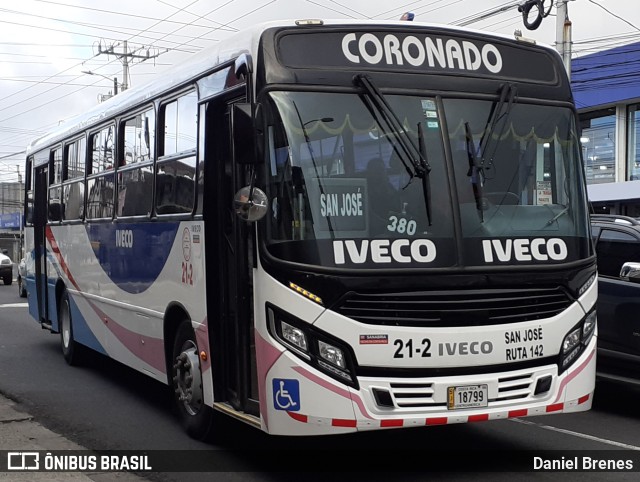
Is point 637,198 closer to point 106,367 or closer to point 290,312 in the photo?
point 106,367

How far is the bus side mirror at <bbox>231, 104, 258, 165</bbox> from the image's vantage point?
20.2 feet

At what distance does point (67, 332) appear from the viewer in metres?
12.6

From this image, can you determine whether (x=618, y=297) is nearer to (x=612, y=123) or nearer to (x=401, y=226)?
(x=401, y=226)

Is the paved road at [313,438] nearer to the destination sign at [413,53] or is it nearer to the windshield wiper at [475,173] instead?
the windshield wiper at [475,173]

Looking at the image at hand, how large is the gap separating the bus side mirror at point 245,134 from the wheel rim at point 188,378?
2.17m

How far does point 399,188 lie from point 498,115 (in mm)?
1030

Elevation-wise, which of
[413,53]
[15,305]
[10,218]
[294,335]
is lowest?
[15,305]

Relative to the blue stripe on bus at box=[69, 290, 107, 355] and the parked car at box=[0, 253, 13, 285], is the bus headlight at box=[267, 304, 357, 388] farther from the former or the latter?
the parked car at box=[0, 253, 13, 285]

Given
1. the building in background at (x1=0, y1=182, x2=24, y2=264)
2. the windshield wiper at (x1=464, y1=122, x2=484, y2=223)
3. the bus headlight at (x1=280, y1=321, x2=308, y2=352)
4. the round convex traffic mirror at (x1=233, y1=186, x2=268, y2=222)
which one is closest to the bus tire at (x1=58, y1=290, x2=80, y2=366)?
the round convex traffic mirror at (x1=233, y1=186, x2=268, y2=222)

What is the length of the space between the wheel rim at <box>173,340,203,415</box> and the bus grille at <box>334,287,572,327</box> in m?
2.22

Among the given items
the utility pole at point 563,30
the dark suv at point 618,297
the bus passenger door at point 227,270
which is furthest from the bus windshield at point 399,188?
the utility pole at point 563,30

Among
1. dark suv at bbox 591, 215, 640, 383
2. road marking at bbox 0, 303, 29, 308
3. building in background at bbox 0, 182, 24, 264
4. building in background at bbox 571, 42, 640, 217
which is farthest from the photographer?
building in background at bbox 0, 182, 24, 264

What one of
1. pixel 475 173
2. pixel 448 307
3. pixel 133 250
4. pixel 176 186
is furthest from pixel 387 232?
pixel 133 250

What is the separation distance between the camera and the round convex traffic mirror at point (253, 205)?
610cm
